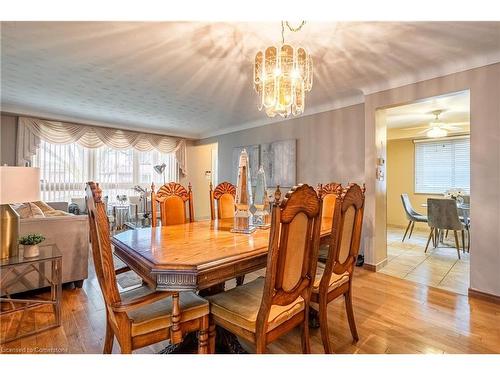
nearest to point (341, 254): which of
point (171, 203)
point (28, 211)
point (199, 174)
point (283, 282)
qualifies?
point (283, 282)

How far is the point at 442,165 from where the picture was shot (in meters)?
5.61

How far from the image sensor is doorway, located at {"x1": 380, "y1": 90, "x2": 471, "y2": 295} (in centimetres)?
330

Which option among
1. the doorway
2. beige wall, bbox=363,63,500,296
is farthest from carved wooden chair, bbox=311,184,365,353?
the doorway

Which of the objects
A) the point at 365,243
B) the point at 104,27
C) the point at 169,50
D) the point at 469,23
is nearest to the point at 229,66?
the point at 169,50

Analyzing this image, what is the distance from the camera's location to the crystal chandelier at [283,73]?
191 centimetres

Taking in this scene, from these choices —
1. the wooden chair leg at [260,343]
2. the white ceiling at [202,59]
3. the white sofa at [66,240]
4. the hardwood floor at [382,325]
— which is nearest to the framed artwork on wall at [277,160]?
the white ceiling at [202,59]

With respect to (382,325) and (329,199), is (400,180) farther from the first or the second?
(382,325)

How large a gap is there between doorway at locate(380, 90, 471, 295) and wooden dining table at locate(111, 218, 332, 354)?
7.75 feet

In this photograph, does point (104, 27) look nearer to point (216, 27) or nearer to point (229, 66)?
point (216, 27)

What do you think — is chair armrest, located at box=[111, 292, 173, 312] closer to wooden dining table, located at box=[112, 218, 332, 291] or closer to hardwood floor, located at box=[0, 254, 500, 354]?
wooden dining table, located at box=[112, 218, 332, 291]

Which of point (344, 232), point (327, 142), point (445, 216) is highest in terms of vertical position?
point (327, 142)

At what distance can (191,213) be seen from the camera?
2.57 metres

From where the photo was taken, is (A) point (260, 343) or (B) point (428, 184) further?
(B) point (428, 184)

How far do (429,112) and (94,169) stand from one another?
21.4 feet
